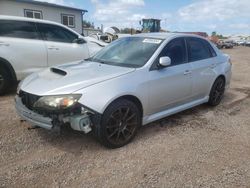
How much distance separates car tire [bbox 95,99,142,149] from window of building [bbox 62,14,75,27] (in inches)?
726

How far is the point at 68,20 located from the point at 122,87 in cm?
1876

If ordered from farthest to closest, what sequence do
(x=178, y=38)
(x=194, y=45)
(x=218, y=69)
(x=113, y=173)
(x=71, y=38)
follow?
(x=71, y=38)
(x=218, y=69)
(x=194, y=45)
(x=178, y=38)
(x=113, y=173)

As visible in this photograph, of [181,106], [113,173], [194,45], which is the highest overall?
[194,45]

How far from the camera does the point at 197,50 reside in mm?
4883

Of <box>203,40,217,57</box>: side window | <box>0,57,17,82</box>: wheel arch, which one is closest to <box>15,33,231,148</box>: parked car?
<box>203,40,217,57</box>: side window

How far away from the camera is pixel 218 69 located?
210 inches

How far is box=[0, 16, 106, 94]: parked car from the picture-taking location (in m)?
5.69

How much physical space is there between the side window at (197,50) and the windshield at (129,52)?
80cm

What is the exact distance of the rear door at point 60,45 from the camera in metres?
6.38

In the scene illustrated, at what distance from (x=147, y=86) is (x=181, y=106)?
1.10 meters

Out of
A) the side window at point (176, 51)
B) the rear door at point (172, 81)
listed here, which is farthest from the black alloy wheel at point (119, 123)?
the side window at point (176, 51)

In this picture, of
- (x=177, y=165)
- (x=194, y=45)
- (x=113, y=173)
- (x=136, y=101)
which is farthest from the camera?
(x=194, y=45)

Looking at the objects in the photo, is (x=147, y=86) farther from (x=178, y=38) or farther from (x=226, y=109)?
(x=226, y=109)

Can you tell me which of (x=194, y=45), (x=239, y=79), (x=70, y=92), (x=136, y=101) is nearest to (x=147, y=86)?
(x=136, y=101)
